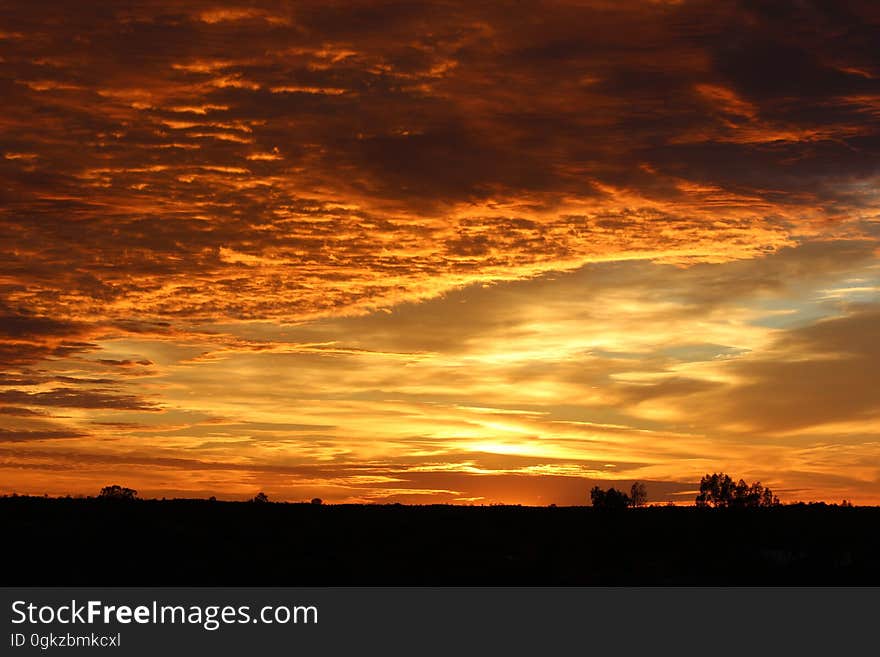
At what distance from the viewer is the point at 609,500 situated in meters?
72.8

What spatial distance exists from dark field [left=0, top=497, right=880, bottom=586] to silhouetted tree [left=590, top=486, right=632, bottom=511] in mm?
5458

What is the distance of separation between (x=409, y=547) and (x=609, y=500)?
22.4 metres

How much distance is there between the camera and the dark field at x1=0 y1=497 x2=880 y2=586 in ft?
161

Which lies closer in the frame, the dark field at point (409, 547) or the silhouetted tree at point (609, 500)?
the dark field at point (409, 547)

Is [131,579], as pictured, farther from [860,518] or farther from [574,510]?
[860,518]

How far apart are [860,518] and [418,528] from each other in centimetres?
2821

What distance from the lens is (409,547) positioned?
5422 cm

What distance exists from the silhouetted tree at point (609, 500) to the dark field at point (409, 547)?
17.9 feet

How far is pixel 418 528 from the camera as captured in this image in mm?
59344

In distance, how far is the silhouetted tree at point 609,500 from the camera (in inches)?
2837

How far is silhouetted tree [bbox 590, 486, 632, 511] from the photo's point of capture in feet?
236

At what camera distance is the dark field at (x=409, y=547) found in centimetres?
4897

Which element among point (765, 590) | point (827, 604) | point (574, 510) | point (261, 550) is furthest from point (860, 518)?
point (261, 550)

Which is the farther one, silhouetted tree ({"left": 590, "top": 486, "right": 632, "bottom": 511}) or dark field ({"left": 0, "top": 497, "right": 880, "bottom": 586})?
silhouetted tree ({"left": 590, "top": 486, "right": 632, "bottom": 511})
